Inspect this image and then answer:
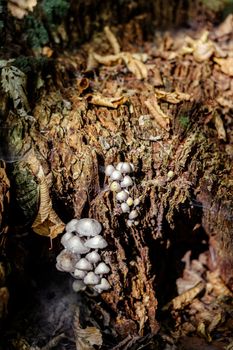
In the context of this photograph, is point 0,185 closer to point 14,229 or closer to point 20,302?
point 14,229

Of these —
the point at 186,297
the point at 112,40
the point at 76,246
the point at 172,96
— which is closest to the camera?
the point at 76,246

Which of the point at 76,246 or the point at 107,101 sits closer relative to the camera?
the point at 76,246

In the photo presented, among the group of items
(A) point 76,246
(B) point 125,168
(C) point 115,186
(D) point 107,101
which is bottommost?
(A) point 76,246

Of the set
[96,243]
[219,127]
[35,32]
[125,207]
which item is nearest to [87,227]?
[96,243]

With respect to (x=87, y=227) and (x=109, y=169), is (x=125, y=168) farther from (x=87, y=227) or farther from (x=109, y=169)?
(x=87, y=227)

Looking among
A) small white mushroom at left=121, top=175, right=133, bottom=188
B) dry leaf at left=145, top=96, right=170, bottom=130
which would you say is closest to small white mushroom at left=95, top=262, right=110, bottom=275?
small white mushroom at left=121, top=175, right=133, bottom=188

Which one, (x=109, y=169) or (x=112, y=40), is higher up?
(x=112, y=40)
